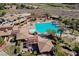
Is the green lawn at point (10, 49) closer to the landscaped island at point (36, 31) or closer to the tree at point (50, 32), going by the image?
→ the landscaped island at point (36, 31)

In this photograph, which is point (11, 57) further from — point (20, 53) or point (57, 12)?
point (57, 12)

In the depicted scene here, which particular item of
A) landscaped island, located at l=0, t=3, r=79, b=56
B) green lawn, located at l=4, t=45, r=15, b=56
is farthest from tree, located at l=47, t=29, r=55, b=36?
green lawn, located at l=4, t=45, r=15, b=56

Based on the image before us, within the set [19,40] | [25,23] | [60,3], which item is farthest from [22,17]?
[60,3]

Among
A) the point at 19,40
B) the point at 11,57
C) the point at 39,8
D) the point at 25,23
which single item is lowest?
the point at 11,57

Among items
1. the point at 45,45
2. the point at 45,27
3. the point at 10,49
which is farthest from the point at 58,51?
the point at 10,49

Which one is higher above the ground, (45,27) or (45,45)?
(45,27)

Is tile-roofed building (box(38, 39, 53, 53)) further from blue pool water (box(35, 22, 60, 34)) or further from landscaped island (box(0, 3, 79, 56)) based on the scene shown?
blue pool water (box(35, 22, 60, 34))

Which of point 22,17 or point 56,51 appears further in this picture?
point 22,17

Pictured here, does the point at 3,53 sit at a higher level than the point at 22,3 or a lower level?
lower

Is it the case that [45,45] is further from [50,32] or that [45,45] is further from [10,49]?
[10,49]
